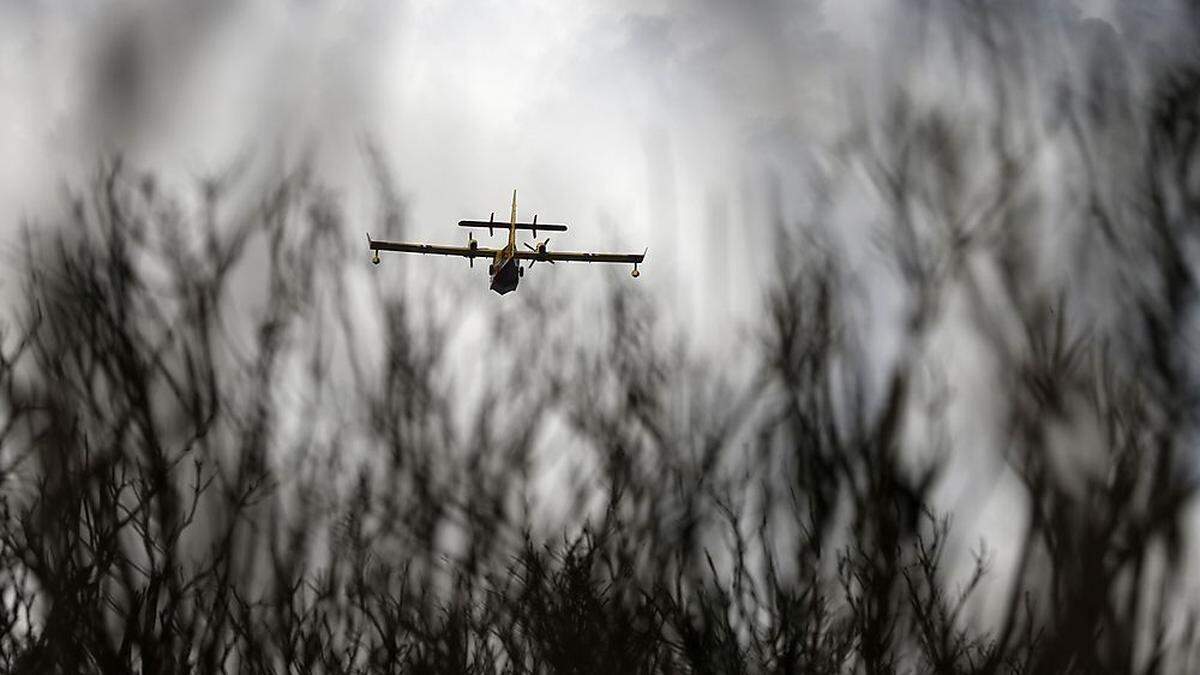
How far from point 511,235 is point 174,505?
759 inches

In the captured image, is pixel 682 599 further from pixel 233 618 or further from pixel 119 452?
pixel 119 452

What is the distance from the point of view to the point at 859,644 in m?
11.3

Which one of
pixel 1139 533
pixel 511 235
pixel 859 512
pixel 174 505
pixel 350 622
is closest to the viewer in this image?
pixel 1139 533

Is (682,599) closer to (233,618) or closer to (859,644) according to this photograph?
(859,644)

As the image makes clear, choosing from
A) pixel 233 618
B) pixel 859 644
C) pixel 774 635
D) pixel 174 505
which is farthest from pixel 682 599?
pixel 174 505

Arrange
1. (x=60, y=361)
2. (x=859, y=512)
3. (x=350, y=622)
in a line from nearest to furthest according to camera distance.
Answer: (x=60, y=361), (x=859, y=512), (x=350, y=622)

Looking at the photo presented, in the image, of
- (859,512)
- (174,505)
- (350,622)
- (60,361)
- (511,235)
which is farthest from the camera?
(511,235)

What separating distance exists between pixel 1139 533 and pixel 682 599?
6104 mm

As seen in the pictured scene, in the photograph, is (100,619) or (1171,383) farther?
(100,619)

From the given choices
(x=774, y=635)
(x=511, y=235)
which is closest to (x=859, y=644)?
(x=774, y=635)

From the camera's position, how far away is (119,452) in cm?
967

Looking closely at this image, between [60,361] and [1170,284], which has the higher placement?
[1170,284]

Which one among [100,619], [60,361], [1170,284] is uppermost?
[1170,284]

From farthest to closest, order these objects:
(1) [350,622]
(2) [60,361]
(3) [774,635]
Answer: (1) [350,622]
(3) [774,635]
(2) [60,361]
